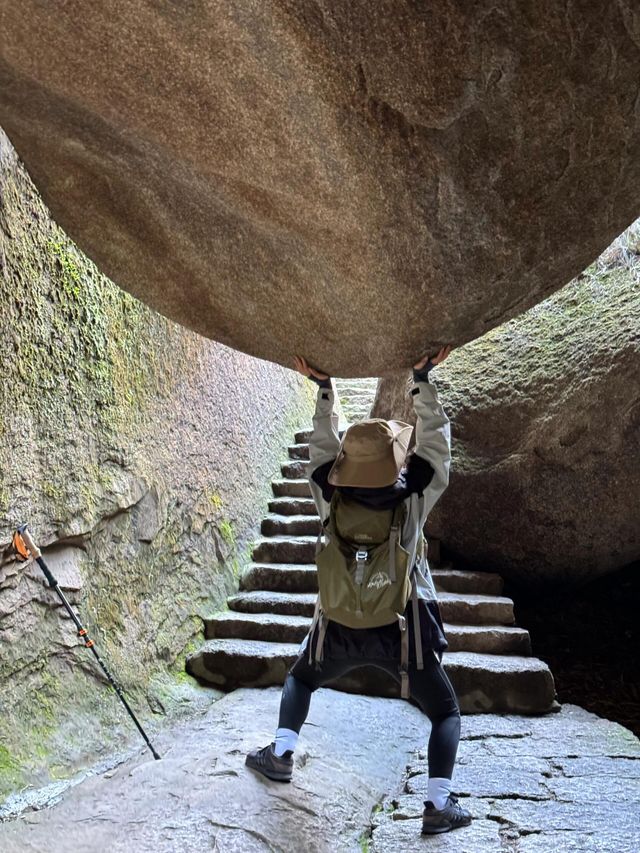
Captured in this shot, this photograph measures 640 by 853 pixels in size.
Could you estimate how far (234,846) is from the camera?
236cm

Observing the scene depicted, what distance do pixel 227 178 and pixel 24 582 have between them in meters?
1.94

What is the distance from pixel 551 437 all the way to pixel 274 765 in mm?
3137

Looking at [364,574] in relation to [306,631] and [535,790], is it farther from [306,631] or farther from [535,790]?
[306,631]

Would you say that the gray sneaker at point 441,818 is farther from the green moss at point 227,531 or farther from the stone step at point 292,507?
the stone step at point 292,507

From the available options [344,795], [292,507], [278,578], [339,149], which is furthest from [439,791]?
[292,507]

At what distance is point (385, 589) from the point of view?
2604 mm

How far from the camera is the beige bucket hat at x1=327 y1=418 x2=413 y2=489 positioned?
2.70 m

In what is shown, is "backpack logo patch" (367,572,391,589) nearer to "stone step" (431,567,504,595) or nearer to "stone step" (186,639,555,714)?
"stone step" (186,639,555,714)

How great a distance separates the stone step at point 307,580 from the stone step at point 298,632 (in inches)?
15.1

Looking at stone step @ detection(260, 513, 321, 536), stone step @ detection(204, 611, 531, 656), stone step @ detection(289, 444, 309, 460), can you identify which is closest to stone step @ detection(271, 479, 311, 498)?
stone step @ detection(260, 513, 321, 536)

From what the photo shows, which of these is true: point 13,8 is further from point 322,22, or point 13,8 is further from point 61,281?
point 61,281

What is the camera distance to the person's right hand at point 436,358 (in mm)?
2760

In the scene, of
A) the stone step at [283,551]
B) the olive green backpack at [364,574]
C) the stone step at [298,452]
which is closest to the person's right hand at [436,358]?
the olive green backpack at [364,574]

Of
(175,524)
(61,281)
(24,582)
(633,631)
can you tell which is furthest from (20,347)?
(633,631)
